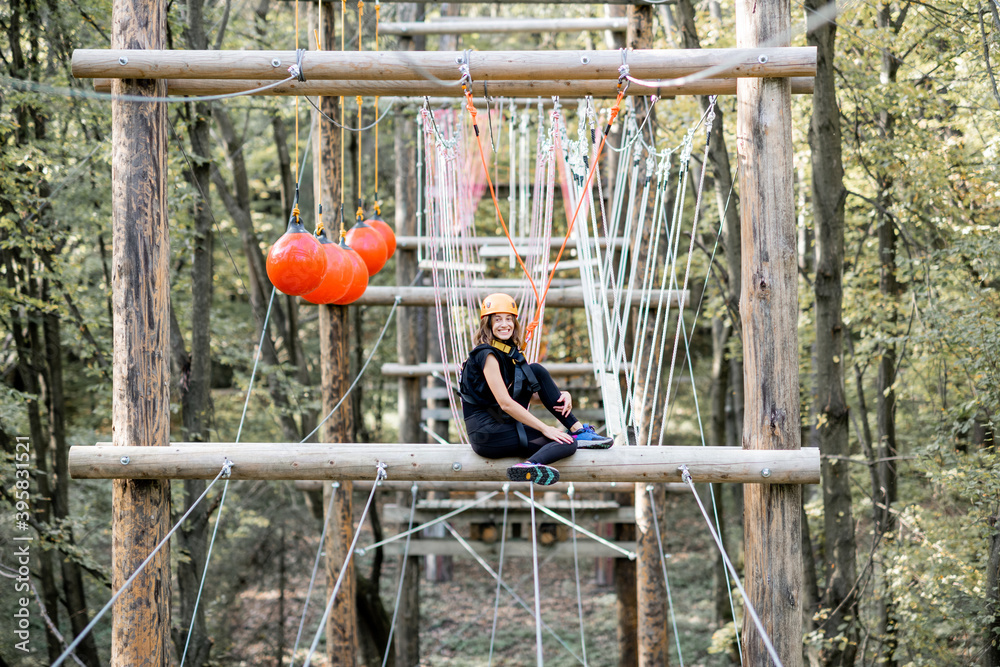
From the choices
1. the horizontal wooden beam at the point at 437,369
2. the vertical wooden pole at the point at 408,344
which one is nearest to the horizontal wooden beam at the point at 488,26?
the vertical wooden pole at the point at 408,344

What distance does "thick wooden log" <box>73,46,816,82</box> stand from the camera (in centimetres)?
286

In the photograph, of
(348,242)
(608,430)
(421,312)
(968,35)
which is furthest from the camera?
(421,312)

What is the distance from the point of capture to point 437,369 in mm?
5375

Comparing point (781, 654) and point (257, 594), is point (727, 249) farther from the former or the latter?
point (257, 594)

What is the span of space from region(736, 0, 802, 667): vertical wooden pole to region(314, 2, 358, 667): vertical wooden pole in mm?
2599

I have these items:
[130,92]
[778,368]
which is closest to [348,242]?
[130,92]

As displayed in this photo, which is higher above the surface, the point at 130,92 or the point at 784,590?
the point at 130,92

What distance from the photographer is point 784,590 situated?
2787mm

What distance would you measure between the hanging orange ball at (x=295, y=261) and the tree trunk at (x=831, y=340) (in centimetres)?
321

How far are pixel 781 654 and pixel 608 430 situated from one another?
102 centimetres

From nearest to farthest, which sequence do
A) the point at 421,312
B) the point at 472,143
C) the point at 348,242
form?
1. the point at 348,242
2. the point at 472,143
3. the point at 421,312

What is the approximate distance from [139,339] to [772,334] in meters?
2.33

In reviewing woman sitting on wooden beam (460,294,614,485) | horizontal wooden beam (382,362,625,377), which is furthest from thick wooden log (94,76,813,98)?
horizontal wooden beam (382,362,625,377)

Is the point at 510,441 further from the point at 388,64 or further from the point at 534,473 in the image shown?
the point at 388,64
